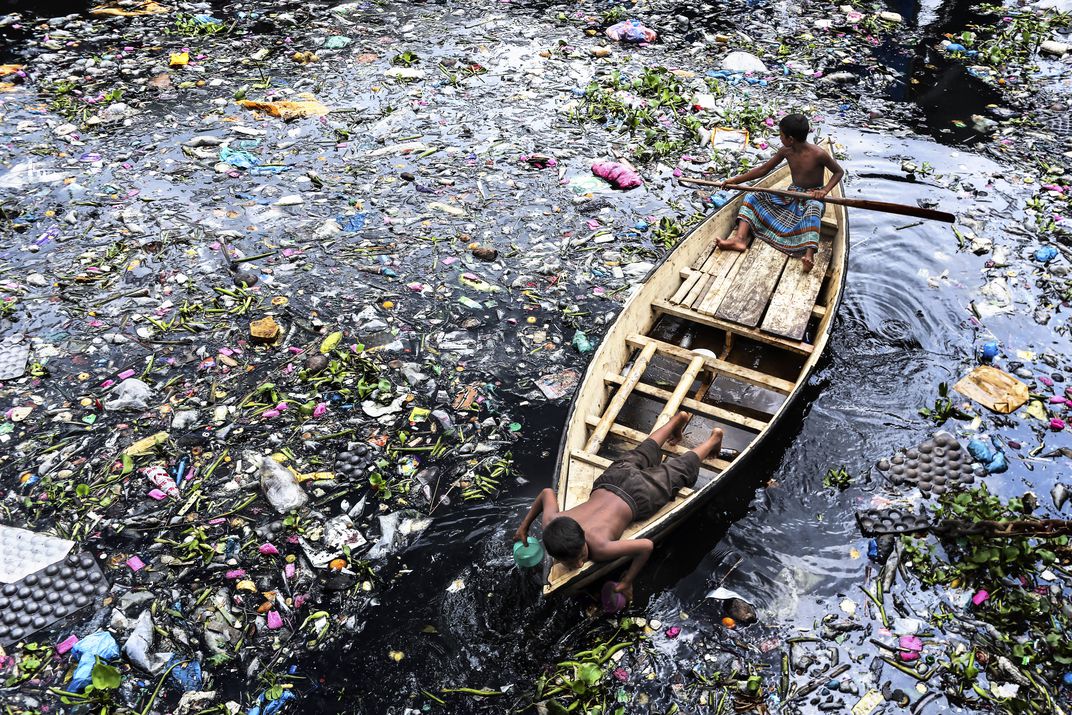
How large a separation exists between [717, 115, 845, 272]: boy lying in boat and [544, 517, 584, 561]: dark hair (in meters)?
2.74

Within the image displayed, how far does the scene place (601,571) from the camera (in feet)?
10.2

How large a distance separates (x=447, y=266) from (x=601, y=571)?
2780 millimetres

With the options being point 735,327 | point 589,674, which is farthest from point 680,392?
point 589,674

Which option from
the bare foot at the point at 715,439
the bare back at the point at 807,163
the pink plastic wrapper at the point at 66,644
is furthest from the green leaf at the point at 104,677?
the bare back at the point at 807,163

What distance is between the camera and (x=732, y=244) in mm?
4969

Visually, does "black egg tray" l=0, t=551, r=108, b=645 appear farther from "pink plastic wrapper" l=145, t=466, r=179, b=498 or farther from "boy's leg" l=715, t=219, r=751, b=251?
"boy's leg" l=715, t=219, r=751, b=251

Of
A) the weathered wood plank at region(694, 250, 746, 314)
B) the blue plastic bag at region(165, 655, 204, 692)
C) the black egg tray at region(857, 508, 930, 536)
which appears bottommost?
the blue plastic bag at region(165, 655, 204, 692)

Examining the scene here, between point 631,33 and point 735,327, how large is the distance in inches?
191

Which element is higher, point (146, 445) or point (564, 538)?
point (564, 538)

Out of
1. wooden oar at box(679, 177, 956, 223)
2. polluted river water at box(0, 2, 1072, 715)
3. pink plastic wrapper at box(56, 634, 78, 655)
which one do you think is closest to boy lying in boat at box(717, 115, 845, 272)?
wooden oar at box(679, 177, 956, 223)

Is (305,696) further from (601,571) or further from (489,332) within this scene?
(489,332)

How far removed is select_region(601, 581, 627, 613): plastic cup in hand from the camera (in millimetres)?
3279

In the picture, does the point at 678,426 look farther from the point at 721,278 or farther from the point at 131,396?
the point at 131,396

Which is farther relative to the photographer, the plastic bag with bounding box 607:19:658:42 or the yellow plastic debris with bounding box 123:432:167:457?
the plastic bag with bounding box 607:19:658:42
